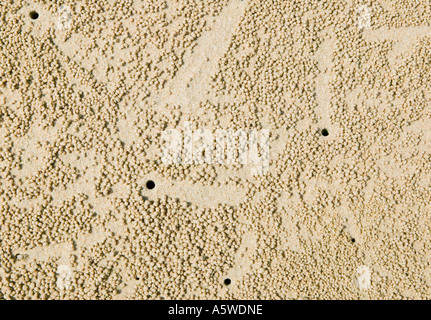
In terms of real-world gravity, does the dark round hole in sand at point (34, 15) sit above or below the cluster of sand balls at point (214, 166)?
above

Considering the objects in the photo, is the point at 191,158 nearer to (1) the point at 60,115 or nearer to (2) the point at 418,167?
(1) the point at 60,115

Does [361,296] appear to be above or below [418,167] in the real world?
below

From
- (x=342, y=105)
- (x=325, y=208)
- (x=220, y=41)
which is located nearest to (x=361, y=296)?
(x=325, y=208)

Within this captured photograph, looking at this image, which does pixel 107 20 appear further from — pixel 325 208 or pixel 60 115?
pixel 325 208

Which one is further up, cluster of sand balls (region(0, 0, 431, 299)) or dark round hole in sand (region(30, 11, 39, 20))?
dark round hole in sand (region(30, 11, 39, 20))

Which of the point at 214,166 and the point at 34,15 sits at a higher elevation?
the point at 34,15

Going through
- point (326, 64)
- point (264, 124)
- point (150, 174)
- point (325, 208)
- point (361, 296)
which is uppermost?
point (326, 64)
